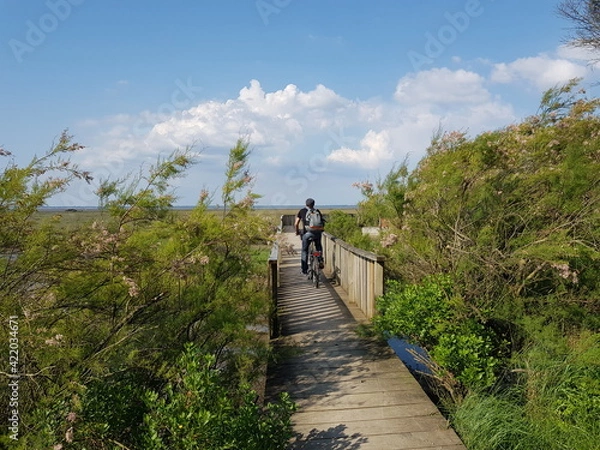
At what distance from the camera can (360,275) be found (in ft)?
21.2

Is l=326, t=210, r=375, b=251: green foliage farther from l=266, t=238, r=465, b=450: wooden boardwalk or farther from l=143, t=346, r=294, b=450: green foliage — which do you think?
l=143, t=346, r=294, b=450: green foliage

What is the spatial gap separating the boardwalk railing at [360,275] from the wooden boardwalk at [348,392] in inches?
16.2

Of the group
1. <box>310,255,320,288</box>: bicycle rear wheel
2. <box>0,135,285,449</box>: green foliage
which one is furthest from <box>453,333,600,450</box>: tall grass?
<box>310,255,320,288</box>: bicycle rear wheel

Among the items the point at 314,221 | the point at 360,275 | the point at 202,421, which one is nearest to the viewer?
the point at 202,421

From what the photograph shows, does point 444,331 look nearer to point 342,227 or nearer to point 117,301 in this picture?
point 117,301

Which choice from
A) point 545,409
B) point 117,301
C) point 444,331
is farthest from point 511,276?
point 117,301

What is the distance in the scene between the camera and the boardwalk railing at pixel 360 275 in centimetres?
561

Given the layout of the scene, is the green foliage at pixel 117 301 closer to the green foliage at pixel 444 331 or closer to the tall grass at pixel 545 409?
the green foliage at pixel 444 331

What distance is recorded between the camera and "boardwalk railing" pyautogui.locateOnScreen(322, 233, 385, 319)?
5.61 metres

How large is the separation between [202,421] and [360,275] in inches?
167

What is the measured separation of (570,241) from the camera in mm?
4086

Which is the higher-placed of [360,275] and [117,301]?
[117,301]

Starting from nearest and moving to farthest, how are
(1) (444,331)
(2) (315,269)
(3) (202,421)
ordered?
(3) (202,421) < (1) (444,331) < (2) (315,269)

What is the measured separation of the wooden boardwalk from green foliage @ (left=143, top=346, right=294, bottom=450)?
1.59 ft
